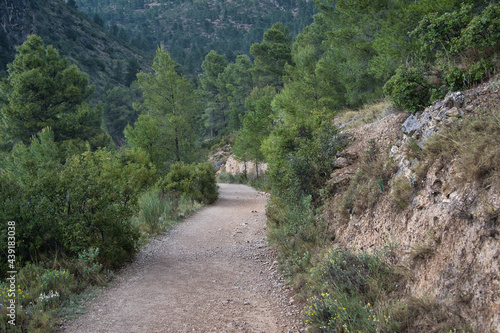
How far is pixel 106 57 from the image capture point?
61156mm

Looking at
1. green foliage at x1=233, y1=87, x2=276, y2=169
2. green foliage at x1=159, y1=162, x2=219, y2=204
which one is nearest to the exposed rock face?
green foliage at x1=159, y1=162, x2=219, y2=204

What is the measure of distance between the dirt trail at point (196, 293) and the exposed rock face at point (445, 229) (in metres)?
1.70

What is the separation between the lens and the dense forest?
197 inches

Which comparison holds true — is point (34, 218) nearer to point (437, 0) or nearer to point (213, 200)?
point (437, 0)

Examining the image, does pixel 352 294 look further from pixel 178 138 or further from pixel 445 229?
pixel 178 138

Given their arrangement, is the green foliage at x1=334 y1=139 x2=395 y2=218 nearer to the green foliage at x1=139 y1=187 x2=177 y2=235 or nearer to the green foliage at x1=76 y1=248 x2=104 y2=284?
the green foliage at x1=76 y1=248 x2=104 y2=284

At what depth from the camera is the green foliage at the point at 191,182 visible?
1438cm

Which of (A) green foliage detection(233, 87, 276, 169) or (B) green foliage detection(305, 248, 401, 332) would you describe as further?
(A) green foliage detection(233, 87, 276, 169)

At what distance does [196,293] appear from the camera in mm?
4844

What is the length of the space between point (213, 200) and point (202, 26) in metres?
124

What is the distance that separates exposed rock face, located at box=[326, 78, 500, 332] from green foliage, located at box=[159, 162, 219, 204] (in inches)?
401

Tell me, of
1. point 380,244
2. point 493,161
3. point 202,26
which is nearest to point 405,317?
point 380,244

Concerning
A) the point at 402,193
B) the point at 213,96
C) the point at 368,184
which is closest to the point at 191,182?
the point at 368,184

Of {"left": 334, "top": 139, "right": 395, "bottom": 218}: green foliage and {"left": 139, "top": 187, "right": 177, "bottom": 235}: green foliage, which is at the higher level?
{"left": 334, "top": 139, "right": 395, "bottom": 218}: green foliage
